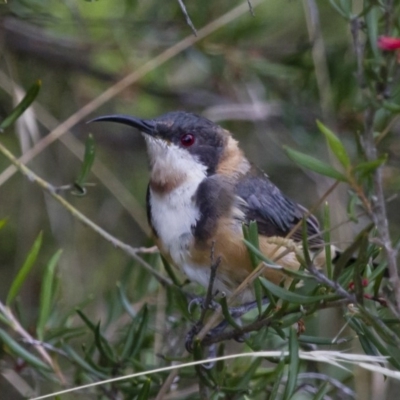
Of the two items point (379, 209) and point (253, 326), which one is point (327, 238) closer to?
point (379, 209)

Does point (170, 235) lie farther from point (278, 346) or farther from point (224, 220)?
point (278, 346)

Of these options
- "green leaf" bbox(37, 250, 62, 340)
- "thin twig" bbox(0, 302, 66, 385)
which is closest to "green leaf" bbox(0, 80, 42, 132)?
"green leaf" bbox(37, 250, 62, 340)

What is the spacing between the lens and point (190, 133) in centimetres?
346

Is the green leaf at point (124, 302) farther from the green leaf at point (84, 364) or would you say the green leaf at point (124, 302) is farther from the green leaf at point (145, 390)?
the green leaf at point (145, 390)

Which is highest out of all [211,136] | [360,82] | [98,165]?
[360,82]

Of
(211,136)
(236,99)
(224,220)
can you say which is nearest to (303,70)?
(236,99)

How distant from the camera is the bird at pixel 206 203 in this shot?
3.12m

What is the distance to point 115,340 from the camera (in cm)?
343

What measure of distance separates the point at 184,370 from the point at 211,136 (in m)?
1.07

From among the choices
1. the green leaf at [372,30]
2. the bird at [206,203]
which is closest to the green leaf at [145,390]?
the bird at [206,203]

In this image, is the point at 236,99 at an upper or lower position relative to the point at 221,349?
upper

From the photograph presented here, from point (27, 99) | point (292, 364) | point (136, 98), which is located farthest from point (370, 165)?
point (136, 98)

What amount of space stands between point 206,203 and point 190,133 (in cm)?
37

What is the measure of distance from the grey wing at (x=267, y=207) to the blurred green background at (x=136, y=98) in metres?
0.39
